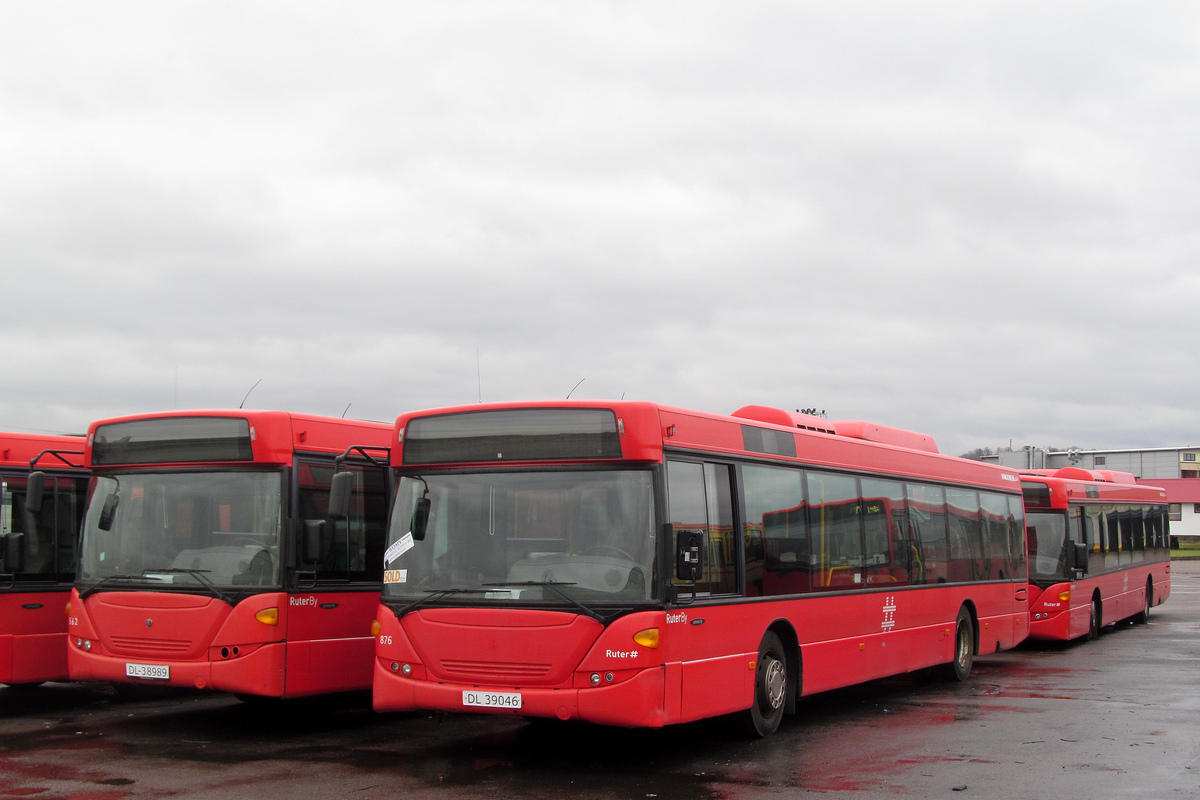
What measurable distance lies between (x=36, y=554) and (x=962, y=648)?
1106 cm

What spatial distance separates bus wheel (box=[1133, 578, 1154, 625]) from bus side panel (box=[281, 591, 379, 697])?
19.5 meters

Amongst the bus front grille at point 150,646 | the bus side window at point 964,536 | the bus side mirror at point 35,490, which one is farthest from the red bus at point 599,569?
the bus side window at point 964,536

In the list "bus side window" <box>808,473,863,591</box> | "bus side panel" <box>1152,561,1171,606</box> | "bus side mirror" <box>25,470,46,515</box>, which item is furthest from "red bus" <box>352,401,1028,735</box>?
"bus side panel" <box>1152,561,1171,606</box>

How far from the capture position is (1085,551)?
2019 cm

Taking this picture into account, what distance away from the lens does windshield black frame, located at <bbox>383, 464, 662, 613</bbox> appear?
Result: 8.95m

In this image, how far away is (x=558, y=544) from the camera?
9.06m

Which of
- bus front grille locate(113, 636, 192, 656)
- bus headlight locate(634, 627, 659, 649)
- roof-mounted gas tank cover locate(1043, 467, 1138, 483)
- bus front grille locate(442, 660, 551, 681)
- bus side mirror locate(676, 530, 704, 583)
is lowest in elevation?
bus front grille locate(442, 660, 551, 681)

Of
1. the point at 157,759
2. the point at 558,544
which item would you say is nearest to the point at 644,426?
Answer: the point at 558,544

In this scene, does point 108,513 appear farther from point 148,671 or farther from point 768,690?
point 768,690

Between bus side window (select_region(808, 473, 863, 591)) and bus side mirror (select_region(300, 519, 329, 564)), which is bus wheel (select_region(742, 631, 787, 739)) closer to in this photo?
bus side window (select_region(808, 473, 863, 591))

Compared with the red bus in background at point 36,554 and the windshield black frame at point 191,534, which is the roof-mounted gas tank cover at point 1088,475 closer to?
the windshield black frame at point 191,534

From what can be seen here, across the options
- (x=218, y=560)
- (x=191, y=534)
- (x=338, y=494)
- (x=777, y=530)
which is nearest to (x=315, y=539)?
(x=338, y=494)

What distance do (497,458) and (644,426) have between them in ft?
4.00

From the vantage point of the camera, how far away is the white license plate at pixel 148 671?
412 inches
